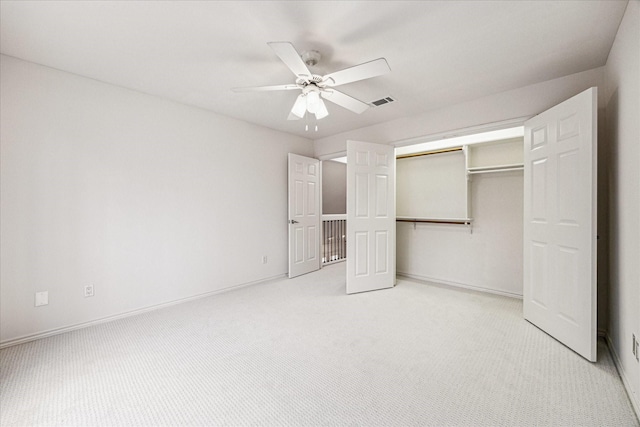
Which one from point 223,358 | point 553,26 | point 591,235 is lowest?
point 223,358

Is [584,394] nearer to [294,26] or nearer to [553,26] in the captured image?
[553,26]

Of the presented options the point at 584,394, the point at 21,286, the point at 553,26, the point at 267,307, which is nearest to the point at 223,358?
the point at 267,307

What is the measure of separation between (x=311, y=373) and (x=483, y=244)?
3127mm

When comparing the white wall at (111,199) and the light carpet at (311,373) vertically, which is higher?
the white wall at (111,199)

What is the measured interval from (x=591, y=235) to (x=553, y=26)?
154cm

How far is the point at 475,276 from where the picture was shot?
389 centimetres

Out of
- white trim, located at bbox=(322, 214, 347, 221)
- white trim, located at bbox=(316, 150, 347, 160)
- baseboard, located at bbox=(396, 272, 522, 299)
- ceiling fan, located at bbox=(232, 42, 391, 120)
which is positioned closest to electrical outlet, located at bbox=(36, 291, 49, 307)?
ceiling fan, located at bbox=(232, 42, 391, 120)

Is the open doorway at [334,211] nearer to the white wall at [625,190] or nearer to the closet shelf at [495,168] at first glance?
the closet shelf at [495,168]

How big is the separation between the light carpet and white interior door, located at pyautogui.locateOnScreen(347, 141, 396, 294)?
871 millimetres

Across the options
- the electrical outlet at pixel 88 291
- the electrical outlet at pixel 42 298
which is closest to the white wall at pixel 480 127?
the electrical outlet at pixel 88 291

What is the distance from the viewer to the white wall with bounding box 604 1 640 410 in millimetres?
1621

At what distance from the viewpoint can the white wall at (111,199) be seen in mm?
2354

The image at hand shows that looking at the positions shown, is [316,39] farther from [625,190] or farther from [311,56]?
[625,190]

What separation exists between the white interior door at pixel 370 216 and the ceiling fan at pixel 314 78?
1.15 metres
